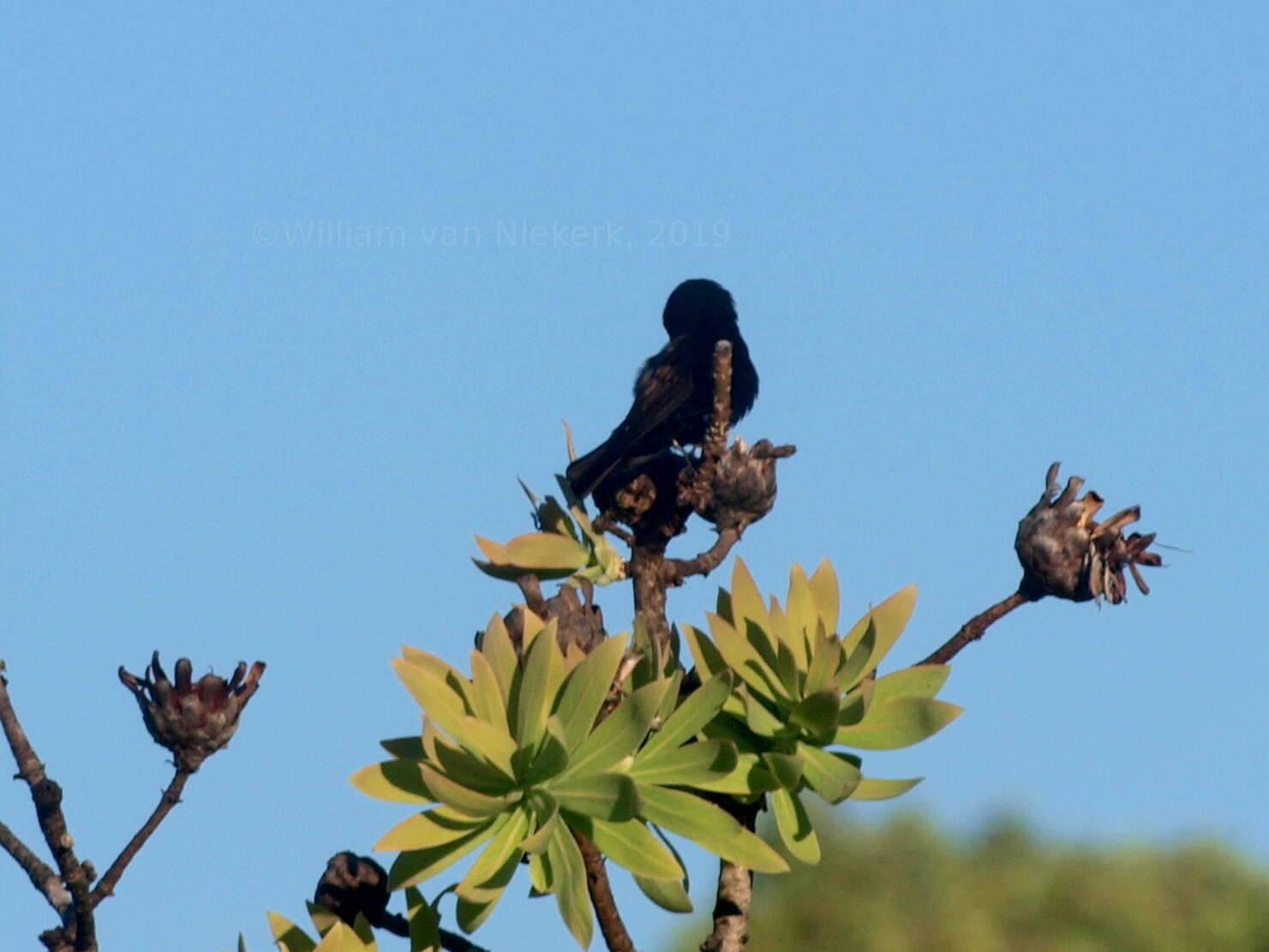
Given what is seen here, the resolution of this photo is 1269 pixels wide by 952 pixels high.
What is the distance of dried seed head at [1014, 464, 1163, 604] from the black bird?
0.71 meters

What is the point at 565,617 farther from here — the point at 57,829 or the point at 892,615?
the point at 57,829

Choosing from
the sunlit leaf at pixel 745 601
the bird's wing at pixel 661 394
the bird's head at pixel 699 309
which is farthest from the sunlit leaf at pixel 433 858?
the bird's head at pixel 699 309

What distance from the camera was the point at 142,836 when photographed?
2.24m

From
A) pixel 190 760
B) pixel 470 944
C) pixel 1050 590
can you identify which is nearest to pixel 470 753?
pixel 470 944

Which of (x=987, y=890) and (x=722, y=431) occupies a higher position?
(x=987, y=890)

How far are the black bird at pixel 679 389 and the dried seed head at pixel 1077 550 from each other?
2.34 feet

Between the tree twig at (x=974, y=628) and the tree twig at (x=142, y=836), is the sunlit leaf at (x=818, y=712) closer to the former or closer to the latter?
the tree twig at (x=974, y=628)

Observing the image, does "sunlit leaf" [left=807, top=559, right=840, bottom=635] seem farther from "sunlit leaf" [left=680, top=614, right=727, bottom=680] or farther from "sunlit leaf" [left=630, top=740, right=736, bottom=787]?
"sunlit leaf" [left=630, top=740, right=736, bottom=787]

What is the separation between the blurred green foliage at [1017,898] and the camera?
910 inches

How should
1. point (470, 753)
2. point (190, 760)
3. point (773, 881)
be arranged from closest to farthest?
point (470, 753) < point (190, 760) < point (773, 881)

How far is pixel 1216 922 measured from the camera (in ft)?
Result: 76.3

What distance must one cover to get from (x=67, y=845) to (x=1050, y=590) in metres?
1.52

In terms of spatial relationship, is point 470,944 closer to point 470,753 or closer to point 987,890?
point 470,753

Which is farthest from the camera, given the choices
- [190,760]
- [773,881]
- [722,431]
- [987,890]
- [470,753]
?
[987,890]
